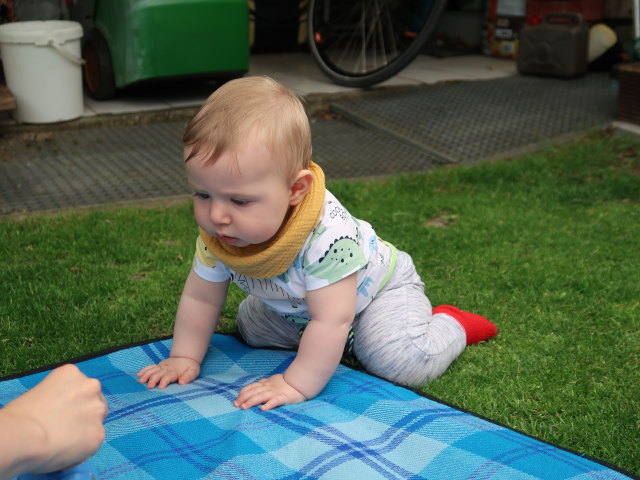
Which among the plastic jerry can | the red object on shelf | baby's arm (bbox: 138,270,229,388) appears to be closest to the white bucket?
baby's arm (bbox: 138,270,229,388)

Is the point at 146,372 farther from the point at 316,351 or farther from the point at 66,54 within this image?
the point at 66,54

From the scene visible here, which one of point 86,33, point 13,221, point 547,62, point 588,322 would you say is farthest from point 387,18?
point 588,322

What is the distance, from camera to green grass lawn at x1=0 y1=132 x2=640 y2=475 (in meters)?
1.95

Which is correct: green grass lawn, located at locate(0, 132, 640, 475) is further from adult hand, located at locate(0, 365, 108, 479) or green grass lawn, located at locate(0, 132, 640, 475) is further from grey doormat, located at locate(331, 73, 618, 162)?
adult hand, located at locate(0, 365, 108, 479)

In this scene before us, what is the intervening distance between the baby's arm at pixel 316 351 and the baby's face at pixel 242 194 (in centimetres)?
20

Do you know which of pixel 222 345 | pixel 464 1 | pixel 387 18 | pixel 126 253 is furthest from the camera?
pixel 464 1

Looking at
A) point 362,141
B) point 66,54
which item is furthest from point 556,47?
point 66,54

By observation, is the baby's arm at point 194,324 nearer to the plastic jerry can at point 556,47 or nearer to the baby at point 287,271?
the baby at point 287,271

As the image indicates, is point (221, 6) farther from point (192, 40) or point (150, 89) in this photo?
point (150, 89)

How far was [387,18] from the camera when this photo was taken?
5320 millimetres

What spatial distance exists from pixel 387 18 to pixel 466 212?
2.49 metres

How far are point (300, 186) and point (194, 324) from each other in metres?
0.46

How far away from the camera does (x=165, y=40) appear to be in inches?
169

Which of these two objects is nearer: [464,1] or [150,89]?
[150,89]
